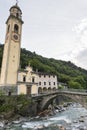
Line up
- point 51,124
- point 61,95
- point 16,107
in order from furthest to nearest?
point 16,107
point 61,95
point 51,124

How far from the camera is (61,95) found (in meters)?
37.5

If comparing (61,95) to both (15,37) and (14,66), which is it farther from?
(15,37)

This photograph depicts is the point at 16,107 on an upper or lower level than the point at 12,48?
lower

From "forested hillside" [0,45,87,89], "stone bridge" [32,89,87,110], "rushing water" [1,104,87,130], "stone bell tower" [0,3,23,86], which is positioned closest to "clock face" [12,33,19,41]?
"stone bell tower" [0,3,23,86]

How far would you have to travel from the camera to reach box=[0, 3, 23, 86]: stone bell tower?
150 feet

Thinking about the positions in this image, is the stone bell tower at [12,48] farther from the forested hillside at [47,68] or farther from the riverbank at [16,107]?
the forested hillside at [47,68]

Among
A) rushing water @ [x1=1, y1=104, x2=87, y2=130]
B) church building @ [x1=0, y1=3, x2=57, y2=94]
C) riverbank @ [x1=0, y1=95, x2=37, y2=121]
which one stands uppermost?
church building @ [x1=0, y1=3, x2=57, y2=94]

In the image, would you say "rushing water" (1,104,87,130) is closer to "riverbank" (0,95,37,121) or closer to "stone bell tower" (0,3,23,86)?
"riverbank" (0,95,37,121)

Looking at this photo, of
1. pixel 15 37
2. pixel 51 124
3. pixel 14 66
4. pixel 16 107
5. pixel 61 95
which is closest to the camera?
pixel 51 124

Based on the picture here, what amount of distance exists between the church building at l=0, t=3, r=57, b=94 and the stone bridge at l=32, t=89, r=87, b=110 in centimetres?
514

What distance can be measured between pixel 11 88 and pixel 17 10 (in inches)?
988

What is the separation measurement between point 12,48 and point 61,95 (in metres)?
20.8

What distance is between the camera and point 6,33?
51.5 m

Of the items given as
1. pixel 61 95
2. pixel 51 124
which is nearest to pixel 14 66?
pixel 61 95
